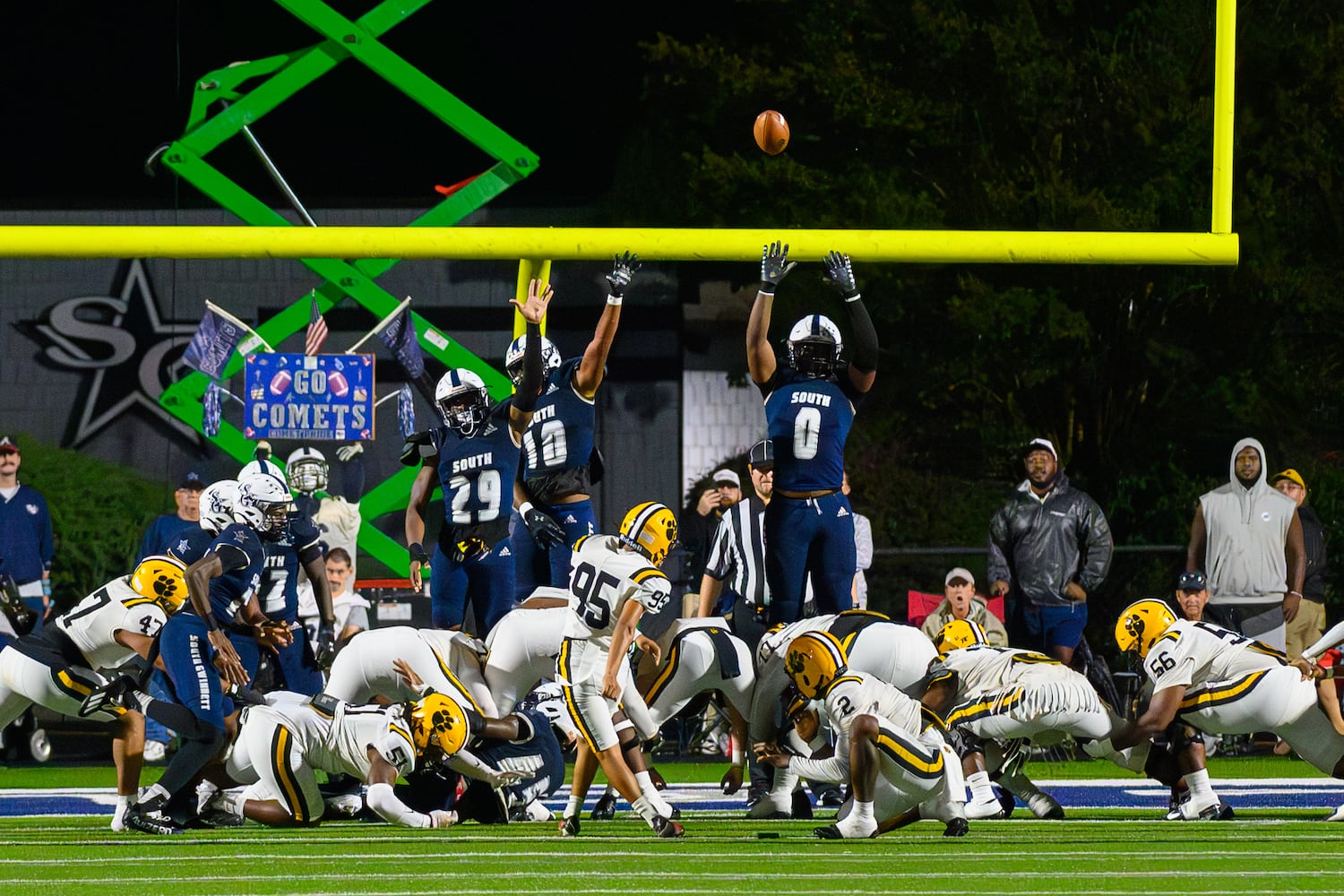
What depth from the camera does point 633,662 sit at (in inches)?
361

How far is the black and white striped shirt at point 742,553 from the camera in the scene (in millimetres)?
10141

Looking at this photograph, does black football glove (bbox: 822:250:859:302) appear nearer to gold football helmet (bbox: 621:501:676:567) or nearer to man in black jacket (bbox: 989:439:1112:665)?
gold football helmet (bbox: 621:501:676:567)

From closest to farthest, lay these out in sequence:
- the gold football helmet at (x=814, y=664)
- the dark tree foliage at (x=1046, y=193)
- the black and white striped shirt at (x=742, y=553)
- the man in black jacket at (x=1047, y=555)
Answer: the gold football helmet at (x=814, y=664), the black and white striped shirt at (x=742, y=553), the man in black jacket at (x=1047, y=555), the dark tree foliage at (x=1046, y=193)

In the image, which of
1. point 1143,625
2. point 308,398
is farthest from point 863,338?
point 308,398

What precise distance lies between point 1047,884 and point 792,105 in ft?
26.6

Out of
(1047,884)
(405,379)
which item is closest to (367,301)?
(405,379)

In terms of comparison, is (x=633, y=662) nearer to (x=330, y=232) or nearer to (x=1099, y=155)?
(x=330, y=232)

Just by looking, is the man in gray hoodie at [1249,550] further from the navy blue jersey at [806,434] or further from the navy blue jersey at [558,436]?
the navy blue jersey at [558,436]

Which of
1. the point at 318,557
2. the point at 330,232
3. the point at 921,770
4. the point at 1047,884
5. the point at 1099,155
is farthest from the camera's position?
the point at 1099,155

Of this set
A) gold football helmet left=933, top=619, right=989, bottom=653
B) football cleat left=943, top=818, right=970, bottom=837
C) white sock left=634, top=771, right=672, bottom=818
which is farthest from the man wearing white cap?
white sock left=634, top=771, right=672, bottom=818

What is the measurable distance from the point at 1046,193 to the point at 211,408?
559cm

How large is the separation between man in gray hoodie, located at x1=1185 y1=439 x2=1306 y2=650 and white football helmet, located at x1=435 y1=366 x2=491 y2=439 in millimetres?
4538

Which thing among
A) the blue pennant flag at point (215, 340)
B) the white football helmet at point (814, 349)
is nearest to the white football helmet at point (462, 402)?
the white football helmet at point (814, 349)

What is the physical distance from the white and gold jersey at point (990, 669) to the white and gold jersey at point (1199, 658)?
391 mm
